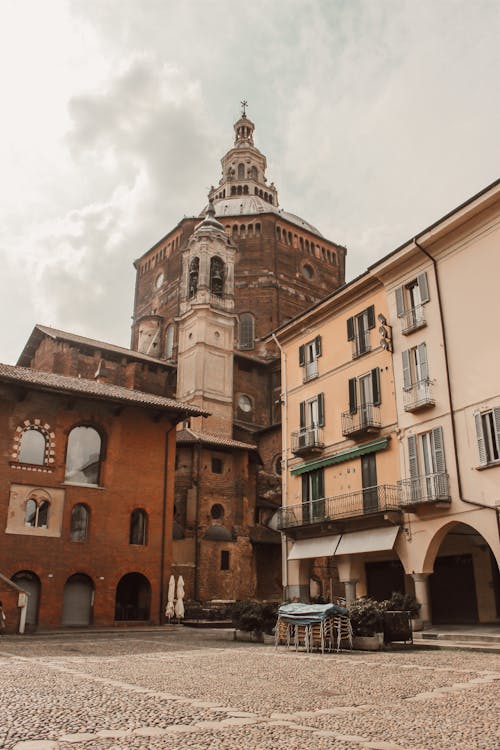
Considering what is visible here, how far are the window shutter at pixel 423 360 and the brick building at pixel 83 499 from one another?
962cm

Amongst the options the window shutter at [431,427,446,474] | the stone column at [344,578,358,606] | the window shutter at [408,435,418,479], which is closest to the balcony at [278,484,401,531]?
the window shutter at [408,435,418,479]

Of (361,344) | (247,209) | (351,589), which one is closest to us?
(351,589)

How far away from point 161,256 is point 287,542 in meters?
41.0

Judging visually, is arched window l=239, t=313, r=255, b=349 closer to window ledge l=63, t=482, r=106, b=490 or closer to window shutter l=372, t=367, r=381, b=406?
window ledge l=63, t=482, r=106, b=490

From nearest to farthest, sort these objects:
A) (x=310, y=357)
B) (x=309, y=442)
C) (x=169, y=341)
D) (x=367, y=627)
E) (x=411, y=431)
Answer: (x=367, y=627) < (x=411, y=431) < (x=309, y=442) < (x=310, y=357) < (x=169, y=341)

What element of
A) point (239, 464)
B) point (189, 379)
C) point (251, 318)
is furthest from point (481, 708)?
point (251, 318)

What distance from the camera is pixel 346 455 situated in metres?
23.2

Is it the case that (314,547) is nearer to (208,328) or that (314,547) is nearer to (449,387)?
(449,387)

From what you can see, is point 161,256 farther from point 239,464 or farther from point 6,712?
point 6,712

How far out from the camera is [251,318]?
56375 mm

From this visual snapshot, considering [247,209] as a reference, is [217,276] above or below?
below

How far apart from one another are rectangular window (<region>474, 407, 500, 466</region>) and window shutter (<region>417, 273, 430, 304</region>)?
4462 mm

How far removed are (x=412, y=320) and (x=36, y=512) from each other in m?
14.1

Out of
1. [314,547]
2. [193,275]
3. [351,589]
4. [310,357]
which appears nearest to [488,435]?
[351,589]
